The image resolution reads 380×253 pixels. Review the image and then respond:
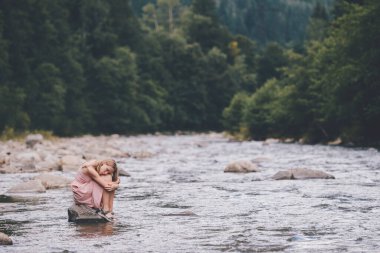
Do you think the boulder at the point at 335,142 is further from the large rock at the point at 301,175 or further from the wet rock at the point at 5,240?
the wet rock at the point at 5,240

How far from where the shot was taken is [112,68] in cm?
7612

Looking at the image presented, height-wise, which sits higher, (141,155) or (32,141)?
(32,141)

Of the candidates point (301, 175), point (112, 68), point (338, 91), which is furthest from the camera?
point (112, 68)

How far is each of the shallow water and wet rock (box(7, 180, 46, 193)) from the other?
0.26 m

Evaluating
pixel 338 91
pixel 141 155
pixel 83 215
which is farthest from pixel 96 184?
pixel 338 91

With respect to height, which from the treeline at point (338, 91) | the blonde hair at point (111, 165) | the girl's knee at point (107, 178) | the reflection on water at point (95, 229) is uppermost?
the treeline at point (338, 91)

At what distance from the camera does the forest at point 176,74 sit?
132ft

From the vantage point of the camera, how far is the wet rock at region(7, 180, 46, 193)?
16719 mm

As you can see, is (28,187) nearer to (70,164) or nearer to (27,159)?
(70,164)

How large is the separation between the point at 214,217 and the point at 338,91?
2870 cm

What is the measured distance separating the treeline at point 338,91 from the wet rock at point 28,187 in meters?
23.0

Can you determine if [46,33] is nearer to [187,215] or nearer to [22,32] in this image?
[22,32]

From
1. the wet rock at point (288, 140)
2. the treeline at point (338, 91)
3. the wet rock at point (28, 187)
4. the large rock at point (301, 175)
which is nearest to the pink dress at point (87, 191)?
the wet rock at point (28, 187)

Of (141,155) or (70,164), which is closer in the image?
(70,164)
